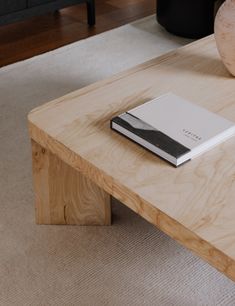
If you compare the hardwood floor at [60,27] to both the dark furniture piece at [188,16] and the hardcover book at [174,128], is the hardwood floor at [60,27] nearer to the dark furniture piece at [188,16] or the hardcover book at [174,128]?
the dark furniture piece at [188,16]

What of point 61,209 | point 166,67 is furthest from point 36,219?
point 166,67

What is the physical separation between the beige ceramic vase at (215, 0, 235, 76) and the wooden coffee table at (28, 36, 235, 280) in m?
0.05

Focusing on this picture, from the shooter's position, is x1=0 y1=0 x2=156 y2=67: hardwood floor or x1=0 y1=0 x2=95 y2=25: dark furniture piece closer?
x1=0 y1=0 x2=95 y2=25: dark furniture piece

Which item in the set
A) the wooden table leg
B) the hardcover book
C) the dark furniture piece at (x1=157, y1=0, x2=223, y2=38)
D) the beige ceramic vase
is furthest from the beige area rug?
the dark furniture piece at (x1=157, y1=0, x2=223, y2=38)

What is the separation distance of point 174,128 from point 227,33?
424 millimetres

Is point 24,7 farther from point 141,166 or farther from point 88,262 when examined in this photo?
point 141,166

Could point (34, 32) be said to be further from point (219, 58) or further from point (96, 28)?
point (219, 58)

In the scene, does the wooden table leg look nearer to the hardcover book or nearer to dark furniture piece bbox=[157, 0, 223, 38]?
the hardcover book

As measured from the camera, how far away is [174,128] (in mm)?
1386

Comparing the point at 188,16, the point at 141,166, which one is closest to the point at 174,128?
the point at 141,166

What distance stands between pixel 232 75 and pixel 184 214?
69cm

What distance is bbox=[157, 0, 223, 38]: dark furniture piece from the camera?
9.37 feet

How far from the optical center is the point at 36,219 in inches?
68.1

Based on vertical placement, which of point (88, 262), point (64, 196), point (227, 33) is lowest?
point (88, 262)
